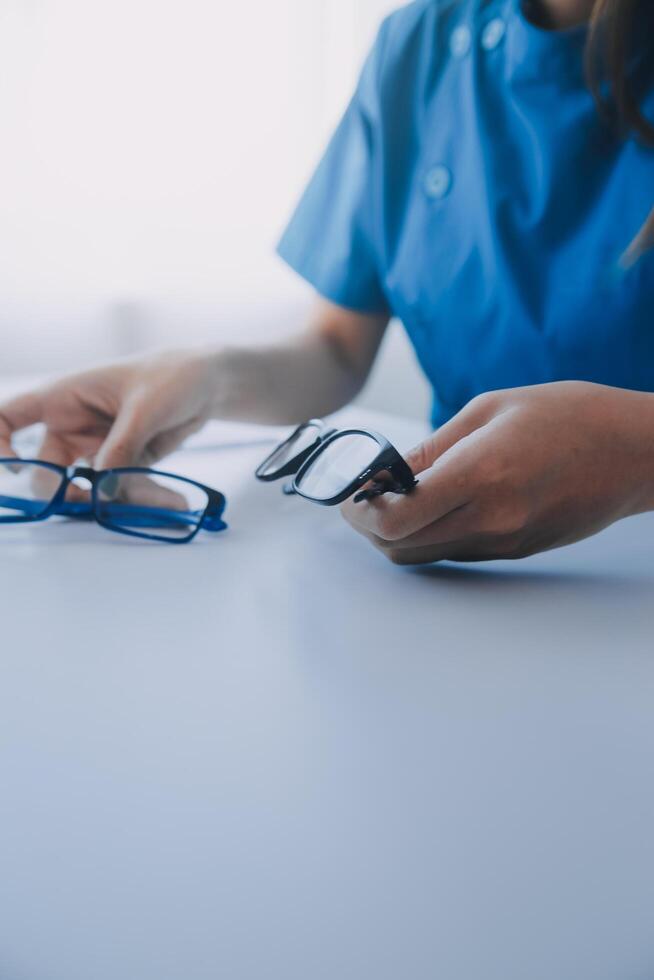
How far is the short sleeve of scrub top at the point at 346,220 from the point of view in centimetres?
87

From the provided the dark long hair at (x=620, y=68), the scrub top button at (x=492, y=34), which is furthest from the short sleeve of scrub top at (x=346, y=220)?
the dark long hair at (x=620, y=68)

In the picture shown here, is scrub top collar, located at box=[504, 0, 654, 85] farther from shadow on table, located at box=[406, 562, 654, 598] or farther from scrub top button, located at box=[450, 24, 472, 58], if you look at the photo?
shadow on table, located at box=[406, 562, 654, 598]

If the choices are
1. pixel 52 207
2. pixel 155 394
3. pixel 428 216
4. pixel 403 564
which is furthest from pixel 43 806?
pixel 52 207

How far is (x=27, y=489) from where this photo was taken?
0.64 metres

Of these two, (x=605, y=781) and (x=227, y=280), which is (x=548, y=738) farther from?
(x=227, y=280)

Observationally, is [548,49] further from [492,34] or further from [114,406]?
[114,406]

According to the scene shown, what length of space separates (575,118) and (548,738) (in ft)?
1.81

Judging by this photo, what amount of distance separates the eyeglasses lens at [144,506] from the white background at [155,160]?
74 centimetres

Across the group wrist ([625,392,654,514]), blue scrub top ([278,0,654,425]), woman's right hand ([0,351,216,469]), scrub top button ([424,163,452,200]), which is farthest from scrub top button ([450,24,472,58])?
wrist ([625,392,654,514])

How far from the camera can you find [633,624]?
1.28 feet

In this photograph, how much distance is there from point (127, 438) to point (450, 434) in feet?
0.84

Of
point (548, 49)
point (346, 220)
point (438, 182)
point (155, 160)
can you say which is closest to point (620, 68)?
point (548, 49)

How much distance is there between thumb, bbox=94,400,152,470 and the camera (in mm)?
591

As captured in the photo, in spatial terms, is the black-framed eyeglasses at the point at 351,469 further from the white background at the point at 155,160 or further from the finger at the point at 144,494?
the white background at the point at 155,160
